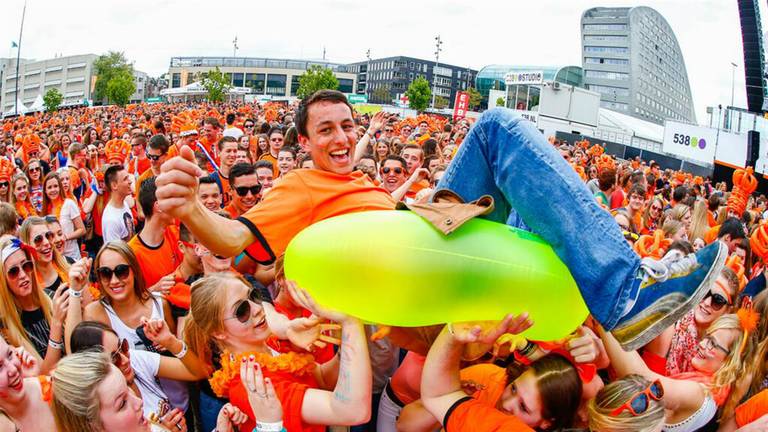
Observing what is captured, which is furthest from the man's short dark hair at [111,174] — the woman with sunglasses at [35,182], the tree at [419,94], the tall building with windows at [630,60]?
the tall building with windows at [630,60]

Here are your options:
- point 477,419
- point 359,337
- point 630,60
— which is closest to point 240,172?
point 359,337

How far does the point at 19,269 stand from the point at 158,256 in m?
0.90

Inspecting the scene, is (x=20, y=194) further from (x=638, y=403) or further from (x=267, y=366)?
(x=638, y=403)

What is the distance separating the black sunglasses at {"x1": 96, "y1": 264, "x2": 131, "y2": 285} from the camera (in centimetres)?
308

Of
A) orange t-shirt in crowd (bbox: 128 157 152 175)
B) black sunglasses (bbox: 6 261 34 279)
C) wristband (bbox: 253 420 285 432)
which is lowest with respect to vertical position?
wristband (bbox: 253 420 285 432)

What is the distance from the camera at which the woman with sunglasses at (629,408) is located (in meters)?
1.95

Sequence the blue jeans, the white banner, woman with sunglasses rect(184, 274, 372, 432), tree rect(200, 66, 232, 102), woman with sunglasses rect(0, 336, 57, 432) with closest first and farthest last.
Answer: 1. the blue jeans
2. woman with sunglasses rect(184, 274, 372, 432)
3. woman with sunglasses rect(0, 336, 57, 432)
4. the white banner
5. tree rect(200, 66, 232, 102)

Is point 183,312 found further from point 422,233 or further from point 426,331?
point 422,233

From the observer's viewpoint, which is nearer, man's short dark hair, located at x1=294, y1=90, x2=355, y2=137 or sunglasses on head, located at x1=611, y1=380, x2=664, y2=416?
sunglasses on head, located at x1=611, y1=380, x2=664, y2=416

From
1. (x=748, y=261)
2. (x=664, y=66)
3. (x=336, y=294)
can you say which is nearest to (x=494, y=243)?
(x=336, y=294)

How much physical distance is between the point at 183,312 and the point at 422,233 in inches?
87.4

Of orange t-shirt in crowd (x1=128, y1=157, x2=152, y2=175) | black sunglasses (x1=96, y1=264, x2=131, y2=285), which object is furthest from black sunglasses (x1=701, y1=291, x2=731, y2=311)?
orange t-shirt in crowd (x1=128, y1=157, x2=152, y2=175)

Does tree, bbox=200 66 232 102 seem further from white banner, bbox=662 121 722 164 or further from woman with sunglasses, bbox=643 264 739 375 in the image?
woman with sunglasses, bbox=643 264 739 375

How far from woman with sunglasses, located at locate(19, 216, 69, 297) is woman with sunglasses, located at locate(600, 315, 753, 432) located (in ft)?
11.6
